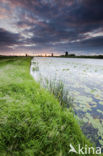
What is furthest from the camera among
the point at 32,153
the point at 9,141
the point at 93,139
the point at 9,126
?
the point at 93,139

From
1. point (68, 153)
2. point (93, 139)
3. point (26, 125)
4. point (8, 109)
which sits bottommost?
point (93, 139)

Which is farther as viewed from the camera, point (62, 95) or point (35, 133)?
point (62, 95)

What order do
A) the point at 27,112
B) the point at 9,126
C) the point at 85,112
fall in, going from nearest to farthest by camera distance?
1. the point at 9,126
2. the point at 27,112
3. the point at 85,112

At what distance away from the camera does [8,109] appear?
7.11ft

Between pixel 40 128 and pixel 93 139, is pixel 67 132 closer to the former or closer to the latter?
pixel 40 128

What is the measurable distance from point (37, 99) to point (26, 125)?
1.18m

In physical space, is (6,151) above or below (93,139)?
above

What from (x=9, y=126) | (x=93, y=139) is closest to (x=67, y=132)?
(x=93, y=139)

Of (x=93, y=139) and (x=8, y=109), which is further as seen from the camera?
(x=8, y=109)

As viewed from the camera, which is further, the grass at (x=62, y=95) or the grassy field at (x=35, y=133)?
the grass at (x=62, y=95)

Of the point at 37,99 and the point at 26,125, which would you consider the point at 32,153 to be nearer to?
the point at 26,125

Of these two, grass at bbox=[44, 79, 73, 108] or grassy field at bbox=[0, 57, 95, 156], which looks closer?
grassy field at bbox=[0, 57, 95, 156]

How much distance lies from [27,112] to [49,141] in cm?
92

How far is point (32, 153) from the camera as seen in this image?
129cm
